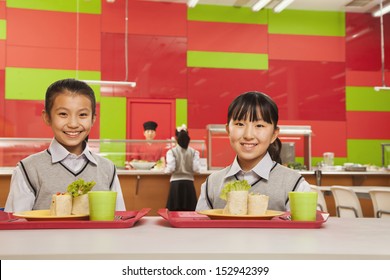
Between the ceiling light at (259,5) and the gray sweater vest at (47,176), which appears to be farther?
the ceiling light at (259,5)

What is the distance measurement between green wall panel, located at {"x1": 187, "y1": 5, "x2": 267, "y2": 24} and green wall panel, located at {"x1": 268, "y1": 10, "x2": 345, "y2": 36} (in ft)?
0.81

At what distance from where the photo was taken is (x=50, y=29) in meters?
7.60

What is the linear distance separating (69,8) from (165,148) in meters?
3.22

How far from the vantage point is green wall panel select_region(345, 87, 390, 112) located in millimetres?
8492

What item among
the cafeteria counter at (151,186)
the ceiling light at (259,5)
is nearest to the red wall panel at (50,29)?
the ceiling light at (259,5)

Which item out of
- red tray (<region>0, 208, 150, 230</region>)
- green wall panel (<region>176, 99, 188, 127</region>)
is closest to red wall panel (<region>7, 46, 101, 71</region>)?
green wall panel (<region>176, 99, 188, 127</region>)

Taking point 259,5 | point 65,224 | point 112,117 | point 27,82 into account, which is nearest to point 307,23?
point 259,5

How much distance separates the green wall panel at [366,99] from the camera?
334 inches

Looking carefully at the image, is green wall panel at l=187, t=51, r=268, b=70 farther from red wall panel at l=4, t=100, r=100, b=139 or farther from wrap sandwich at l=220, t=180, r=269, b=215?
wrap sandwich at l=220, t=180, r=269, b=215

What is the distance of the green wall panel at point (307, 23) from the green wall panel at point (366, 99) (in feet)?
3.48

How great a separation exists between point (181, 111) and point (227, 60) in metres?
1.18

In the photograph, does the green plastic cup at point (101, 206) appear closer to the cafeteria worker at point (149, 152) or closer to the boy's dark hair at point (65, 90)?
the boy's dark hair at point (65, 90)

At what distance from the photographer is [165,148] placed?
5.98m
